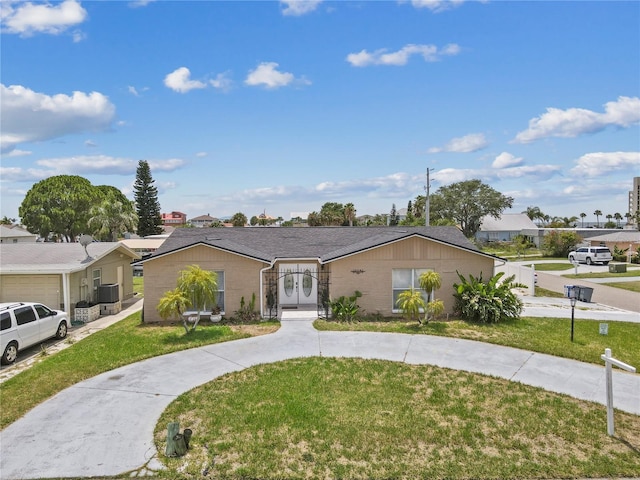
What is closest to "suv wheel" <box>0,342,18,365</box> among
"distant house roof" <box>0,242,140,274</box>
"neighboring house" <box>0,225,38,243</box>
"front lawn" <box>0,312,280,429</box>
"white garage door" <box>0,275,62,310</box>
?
"front lawn" <box>0,312,280,429</box>

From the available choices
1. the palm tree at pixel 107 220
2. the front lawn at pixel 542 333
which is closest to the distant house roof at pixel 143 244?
the palm tree at pixel 107 220

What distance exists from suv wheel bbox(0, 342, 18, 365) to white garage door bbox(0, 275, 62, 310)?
494 centimetres

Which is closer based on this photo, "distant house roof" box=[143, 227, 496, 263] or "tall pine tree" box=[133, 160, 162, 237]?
"distant house roof" box=[143, 227, 496, 263]

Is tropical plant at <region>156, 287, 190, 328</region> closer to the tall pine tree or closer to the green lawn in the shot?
the green lawn

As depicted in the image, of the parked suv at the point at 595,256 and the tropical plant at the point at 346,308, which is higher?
the parked suv at the point at 595,256

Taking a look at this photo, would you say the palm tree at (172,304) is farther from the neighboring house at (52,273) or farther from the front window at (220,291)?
the neighboring house at (52,273)

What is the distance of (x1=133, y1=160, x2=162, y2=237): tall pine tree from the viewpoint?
6831 centimetres

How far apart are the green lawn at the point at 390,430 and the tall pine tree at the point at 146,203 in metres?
64.6

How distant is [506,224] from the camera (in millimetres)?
73125

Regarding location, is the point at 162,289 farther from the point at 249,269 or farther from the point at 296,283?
the point at 296,283

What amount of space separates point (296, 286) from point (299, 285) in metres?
0.15

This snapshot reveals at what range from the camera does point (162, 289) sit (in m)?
16.4

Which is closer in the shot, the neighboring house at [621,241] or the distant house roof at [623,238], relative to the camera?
the neighboring house at [621,241]

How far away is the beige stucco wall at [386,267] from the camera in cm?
1672
